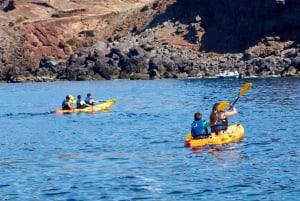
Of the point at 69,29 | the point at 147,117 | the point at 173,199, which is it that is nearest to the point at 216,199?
the point at 173,199

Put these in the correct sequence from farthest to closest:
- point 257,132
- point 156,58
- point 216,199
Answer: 1. point 156,58
2. point 257,132
3. point 216,199

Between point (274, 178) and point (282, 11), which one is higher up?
point (282, 11)

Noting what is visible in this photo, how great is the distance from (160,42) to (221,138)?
10644cm

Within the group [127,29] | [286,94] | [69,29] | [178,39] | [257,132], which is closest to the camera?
[257,132]

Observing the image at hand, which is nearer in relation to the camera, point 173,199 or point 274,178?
point 173,199

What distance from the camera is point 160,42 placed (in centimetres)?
13638

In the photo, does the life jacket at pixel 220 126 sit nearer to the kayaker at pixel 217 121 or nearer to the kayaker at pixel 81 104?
the kayaker at pixel 217 121

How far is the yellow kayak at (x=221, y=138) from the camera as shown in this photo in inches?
1176

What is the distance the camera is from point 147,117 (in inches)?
1838

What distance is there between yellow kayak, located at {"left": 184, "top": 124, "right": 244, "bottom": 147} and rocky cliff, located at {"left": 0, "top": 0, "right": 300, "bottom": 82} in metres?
70.2

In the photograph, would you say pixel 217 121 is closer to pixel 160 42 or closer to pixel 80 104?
pixel 80 104

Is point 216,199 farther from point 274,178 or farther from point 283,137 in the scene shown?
point 283,137

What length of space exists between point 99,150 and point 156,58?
3509 inches

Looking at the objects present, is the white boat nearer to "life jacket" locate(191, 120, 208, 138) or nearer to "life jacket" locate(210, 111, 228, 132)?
"life jacket" locate(210, 111, 228, 132)
